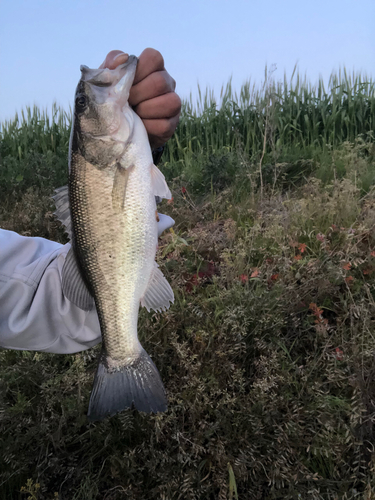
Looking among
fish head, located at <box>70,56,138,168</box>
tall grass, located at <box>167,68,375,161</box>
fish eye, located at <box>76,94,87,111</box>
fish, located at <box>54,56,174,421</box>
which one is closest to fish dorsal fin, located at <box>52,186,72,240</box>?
fish, located at <box>54,56,174,421</box>

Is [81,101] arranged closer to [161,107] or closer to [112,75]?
[112,75]

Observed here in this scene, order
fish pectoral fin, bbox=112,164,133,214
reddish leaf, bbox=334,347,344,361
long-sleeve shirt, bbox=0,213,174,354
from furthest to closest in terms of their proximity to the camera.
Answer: reddish leaf, bbox=334,347,344,361 → long-sleeve shirt, bbox=0,213,174,354 → fish pectoral fin, bbox=112,164,133,214

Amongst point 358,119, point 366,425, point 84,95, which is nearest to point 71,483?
point 366,425

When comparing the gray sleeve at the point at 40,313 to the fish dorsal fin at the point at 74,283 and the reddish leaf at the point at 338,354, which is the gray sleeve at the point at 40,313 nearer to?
the fish dorsal fin at the point at 74,283

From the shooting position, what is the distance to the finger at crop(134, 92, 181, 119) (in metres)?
1.43

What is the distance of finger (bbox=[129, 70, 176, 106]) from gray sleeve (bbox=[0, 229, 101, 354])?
2.30 ft

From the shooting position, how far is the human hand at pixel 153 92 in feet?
4.67

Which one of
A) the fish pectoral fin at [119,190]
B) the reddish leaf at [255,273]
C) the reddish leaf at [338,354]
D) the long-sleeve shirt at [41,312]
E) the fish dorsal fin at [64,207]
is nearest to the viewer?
the fish pectoral fin at [119,190]

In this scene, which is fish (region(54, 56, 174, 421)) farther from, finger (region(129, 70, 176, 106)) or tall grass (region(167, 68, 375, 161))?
tall grass (region(167, 68, 375, 161))

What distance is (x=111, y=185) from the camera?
1.39 meters

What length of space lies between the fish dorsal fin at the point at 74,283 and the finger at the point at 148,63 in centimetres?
69

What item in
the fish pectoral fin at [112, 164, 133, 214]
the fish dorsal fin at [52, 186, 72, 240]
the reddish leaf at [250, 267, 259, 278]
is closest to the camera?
the fish pectoral fin at [112, 164, 133, 214]

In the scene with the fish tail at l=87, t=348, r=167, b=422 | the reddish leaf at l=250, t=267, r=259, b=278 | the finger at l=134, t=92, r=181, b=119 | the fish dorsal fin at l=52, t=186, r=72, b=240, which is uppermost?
the finger at l=134, t=92, r=181, b=119

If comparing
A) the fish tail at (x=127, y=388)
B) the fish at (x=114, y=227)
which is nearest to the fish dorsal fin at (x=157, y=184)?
the fish at (x=114, y=227)
